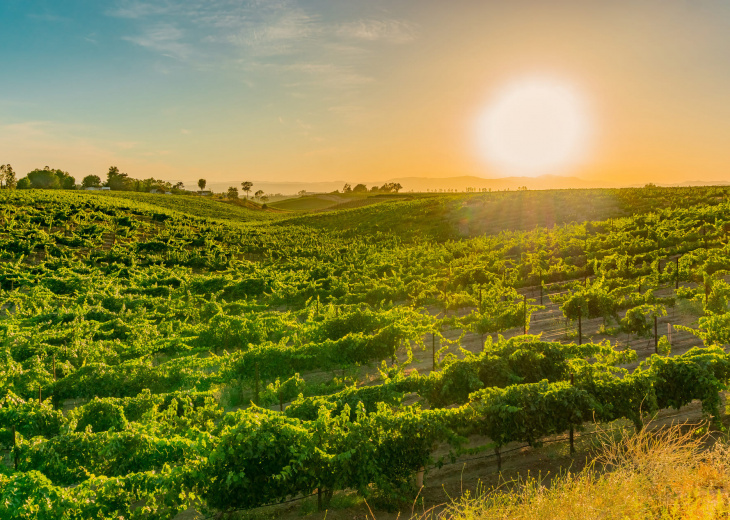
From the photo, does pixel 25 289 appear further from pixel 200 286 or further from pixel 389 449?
pixel 389 449

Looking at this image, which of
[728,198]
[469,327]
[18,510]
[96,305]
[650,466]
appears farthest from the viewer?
[728,198]

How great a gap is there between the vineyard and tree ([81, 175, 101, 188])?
10594 cm

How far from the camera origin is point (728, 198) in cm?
5100

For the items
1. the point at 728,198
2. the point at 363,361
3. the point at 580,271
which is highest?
the point at 728,198

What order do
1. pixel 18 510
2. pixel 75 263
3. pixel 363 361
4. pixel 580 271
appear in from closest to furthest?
pixel 18 510 < pixel 363 361 < pixel 580 271 < pixel 75 263

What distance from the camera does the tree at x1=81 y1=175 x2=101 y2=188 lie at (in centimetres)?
12600

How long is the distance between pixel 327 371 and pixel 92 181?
141 m

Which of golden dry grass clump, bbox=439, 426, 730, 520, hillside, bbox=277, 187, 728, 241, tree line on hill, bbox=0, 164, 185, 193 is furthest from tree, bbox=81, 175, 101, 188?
golden dry grass clump, bbox=439, 426, 730, 520

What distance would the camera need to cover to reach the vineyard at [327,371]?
28.6 ft

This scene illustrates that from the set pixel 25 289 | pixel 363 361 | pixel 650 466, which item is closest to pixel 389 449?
pixel 650 466

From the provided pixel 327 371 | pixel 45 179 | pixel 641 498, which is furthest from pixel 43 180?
pixel 641 498

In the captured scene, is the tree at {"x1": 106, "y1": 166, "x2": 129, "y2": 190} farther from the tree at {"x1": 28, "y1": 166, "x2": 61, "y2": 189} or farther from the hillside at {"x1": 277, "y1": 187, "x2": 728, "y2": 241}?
the hillside at {"x1": 277, "y1": 187, "x2": 728, "y2": 241}

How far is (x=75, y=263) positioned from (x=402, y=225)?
149 feet

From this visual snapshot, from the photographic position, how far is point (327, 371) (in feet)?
52.3
